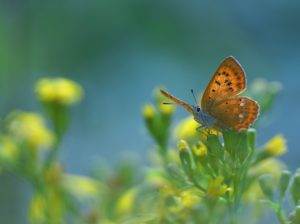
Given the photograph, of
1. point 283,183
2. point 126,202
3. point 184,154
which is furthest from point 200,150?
point 126,202

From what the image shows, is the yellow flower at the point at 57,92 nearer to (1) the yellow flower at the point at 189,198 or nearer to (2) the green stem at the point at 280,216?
(1) the yellow flower at the point at 189,198

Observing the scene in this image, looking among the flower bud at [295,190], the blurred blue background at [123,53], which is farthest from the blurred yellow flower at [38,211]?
the blurred blue background at [123,53]

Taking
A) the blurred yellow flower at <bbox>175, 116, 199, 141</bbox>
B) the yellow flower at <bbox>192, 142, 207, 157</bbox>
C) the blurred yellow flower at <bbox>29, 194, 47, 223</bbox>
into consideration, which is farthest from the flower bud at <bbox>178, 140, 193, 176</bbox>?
the blurred yellow flower at <bbox>29, 194, 47, 223</bbox>

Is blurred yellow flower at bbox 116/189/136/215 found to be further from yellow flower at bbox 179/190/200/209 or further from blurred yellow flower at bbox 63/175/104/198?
yellow flower at bbox 179/190/200/209

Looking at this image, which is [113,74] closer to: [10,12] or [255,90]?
[10,12]

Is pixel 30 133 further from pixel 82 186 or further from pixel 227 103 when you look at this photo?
pixel 227 103

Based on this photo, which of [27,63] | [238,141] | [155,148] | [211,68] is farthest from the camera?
[211,68]

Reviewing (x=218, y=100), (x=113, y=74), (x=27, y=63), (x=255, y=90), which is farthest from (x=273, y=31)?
(x=218, y=100)
